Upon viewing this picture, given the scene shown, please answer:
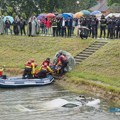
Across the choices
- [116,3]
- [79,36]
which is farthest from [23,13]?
[79,36]

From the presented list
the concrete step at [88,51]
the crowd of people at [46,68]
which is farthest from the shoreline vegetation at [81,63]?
the crowd of people at [46,68]

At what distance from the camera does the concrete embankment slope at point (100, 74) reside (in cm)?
2325

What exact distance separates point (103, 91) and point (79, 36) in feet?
40.2

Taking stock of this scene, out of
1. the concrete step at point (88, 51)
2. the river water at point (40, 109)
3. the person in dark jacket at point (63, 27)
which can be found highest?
the person in dark jacket at point (63, 27)

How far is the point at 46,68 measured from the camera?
27.2 metres

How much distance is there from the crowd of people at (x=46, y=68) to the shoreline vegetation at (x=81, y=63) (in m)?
0.73

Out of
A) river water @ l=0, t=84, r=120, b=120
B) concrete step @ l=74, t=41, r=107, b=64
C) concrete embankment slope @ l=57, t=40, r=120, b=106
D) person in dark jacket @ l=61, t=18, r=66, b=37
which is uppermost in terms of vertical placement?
person in dark jacket @ l=61, t=18, r=66, b=37

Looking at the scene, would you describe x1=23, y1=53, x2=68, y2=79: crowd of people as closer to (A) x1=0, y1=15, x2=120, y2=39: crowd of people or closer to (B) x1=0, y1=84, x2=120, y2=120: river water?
(B) x1=0, y1=84, x2=120, y2=120: river water

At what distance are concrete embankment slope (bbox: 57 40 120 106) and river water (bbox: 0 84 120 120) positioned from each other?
3.62 ft

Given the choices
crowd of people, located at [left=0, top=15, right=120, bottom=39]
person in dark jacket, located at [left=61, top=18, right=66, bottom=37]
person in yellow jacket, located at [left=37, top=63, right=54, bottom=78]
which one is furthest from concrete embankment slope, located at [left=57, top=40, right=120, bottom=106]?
person in dark jacket, located at [left=61, top=18, right=66, bottom=37]

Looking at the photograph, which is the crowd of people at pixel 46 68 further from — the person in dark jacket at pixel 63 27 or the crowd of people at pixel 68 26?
the person in dark jacket at pixel 63 27

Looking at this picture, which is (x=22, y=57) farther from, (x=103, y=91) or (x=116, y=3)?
(x=116, y=3)

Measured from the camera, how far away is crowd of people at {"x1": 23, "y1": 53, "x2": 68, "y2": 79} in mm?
26508

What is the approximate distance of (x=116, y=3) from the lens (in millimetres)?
82375
